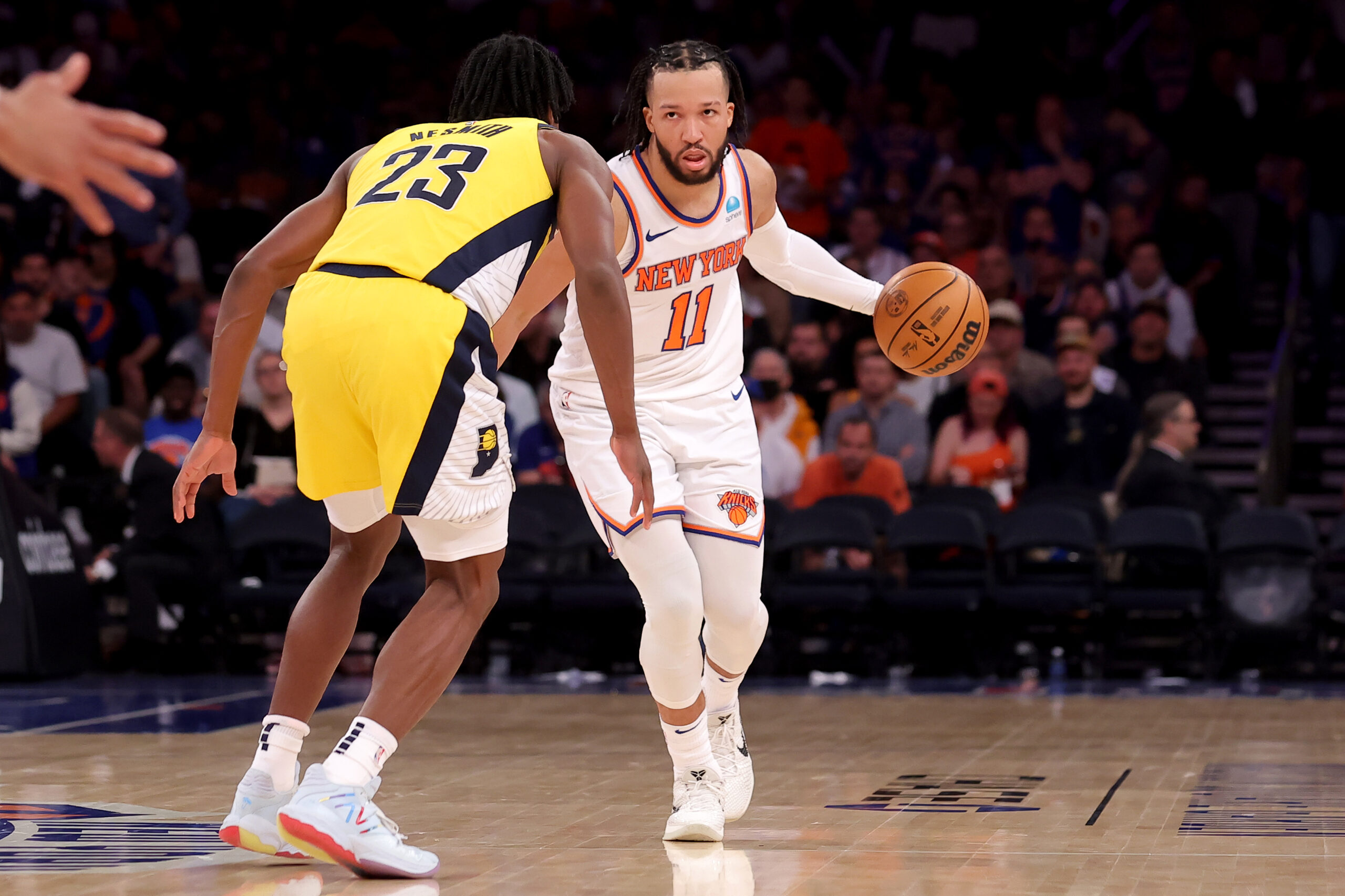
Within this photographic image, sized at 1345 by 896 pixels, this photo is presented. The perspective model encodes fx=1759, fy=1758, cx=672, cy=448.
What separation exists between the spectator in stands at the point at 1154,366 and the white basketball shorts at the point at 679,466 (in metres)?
7.39

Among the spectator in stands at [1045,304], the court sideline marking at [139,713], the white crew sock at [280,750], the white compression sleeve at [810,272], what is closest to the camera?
the white crew sock at [280,750]

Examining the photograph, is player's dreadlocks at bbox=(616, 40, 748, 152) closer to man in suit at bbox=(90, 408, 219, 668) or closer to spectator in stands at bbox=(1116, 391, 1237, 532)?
spectator in stands at bbox=(1116, 391, 1237, 532)

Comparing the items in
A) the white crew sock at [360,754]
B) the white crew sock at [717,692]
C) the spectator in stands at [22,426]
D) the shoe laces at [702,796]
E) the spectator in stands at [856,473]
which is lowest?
the shoe laces at [702,796]

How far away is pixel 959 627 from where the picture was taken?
33.3ft

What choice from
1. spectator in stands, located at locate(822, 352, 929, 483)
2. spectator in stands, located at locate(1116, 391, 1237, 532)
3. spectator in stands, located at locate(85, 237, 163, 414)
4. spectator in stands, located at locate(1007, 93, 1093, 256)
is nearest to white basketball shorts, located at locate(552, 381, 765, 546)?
spectator in stands, located at locate(1116, 391, 1237, 532)

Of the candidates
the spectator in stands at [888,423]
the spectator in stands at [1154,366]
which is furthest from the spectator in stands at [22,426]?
the spectator in stands at [1154,366]

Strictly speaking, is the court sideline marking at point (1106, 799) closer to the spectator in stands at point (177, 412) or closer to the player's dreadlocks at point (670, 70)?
the player's dreadlocks at point (670, 70)

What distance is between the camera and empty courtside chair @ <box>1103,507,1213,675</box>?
9969mm

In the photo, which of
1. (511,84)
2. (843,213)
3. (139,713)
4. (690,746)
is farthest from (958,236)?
(511,84)

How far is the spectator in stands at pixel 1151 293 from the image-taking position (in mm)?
12344

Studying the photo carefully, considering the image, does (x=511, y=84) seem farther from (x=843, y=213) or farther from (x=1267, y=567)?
(x=843, y=213)

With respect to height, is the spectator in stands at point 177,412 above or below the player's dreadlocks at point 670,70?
below

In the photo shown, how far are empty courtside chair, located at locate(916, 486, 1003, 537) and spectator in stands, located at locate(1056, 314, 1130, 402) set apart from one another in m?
1.13

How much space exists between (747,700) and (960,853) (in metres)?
4.51
